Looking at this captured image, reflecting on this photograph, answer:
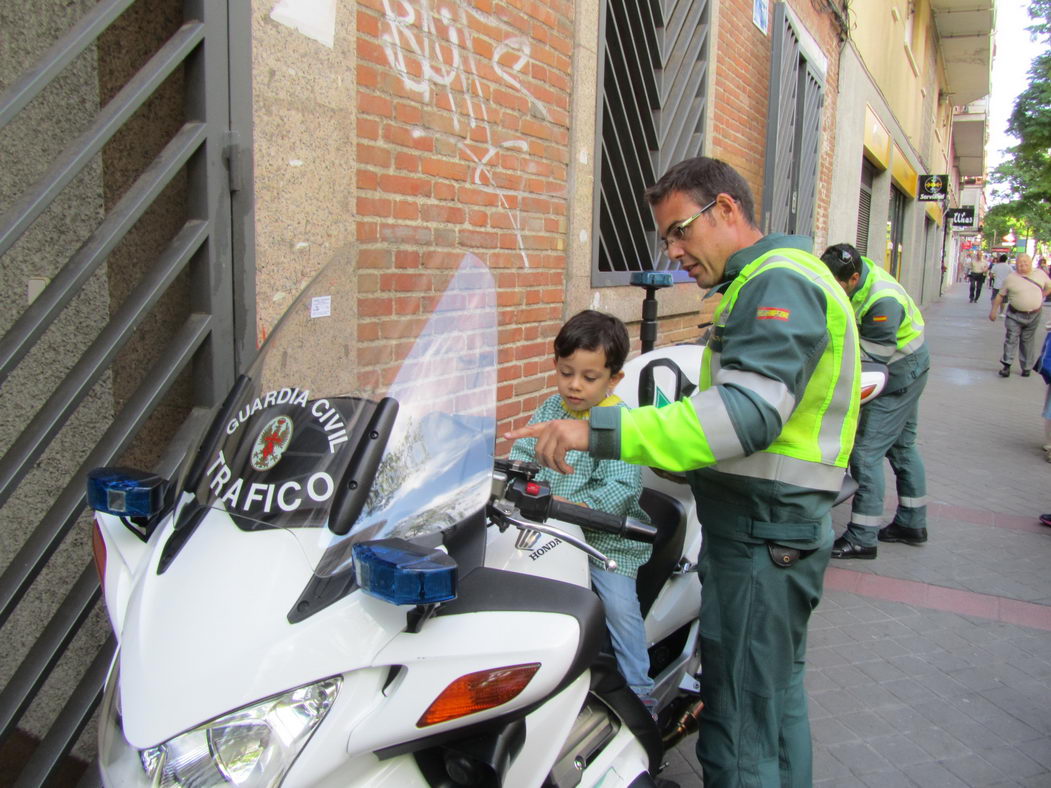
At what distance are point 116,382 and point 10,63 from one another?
3.35ft

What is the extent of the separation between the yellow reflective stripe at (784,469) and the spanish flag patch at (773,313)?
0.36m

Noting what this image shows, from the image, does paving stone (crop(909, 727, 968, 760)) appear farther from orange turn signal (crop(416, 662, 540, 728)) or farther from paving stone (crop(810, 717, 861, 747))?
orange turn signal (crop(416, 662, 540, 728))

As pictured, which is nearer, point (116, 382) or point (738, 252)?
point (738, 252)

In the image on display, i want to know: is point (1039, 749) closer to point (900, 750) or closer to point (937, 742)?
point (937, 742)

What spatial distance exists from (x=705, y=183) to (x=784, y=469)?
0.74 m

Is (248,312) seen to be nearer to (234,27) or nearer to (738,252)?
(234,27)

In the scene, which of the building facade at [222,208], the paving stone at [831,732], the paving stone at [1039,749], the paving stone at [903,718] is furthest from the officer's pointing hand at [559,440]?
the paving stone at [1039,749]

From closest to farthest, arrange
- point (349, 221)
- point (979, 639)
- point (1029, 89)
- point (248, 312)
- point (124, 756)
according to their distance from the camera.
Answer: point (124, 756)
point (248, 312)
point (349, 221)
point (979, 639)
point (1029, 89)

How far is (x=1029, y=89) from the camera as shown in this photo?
2517cm

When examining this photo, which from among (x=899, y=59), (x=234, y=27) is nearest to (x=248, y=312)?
(x=234, y=27)

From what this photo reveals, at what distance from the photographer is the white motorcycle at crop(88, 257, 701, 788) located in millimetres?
1256

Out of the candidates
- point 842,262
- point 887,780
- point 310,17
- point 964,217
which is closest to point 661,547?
point 887,780

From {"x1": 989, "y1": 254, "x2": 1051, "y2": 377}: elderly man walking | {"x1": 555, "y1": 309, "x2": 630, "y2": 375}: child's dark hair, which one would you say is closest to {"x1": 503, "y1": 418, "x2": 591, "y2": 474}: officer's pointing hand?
{"x1": 555, "y1": 309, "x2": 630, "y2": 375}: child's dark hair

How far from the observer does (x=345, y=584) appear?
136cm
